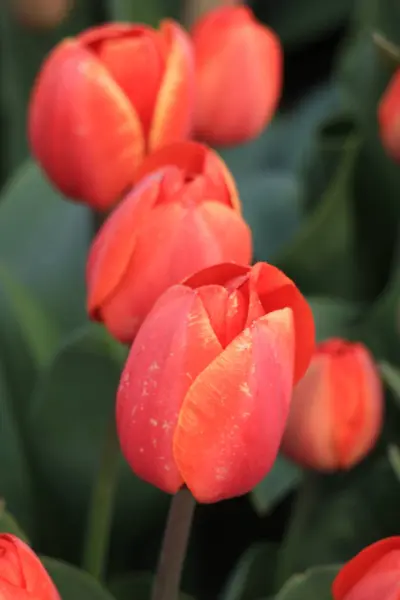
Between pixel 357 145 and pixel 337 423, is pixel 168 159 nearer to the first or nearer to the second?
pixel 337 423

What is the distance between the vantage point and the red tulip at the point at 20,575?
0.20 metres

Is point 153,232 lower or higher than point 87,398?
higher

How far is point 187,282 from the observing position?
22 cm

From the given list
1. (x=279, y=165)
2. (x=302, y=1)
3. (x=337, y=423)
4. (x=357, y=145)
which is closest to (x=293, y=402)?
(x=337, y=423)

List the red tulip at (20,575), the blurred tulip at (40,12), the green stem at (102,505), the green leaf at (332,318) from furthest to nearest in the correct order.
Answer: the blurred tulip at (40,12), the green leaf at (332,318), the green stem at (102,505), the red tulip at (20,575)

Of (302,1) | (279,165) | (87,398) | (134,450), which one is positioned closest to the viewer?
(134,450)

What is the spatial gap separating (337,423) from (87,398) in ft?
0.38

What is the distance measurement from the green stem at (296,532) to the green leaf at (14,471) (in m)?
0.11

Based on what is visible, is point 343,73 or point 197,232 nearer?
point 197,232

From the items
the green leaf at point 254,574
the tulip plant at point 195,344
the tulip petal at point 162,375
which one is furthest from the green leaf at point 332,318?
the tulip petal at point 162,375

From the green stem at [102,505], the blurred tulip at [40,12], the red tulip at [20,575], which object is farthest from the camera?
the blurred tulip at [40,12]

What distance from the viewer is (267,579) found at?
0.39 metres

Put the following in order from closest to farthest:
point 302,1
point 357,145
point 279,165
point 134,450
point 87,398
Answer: point 134,450
point 87,398
point 357,145
point 279,165
point 302,1

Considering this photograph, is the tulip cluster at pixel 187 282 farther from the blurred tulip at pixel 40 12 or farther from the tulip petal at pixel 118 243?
the blurred tulip at pixel 40 12
